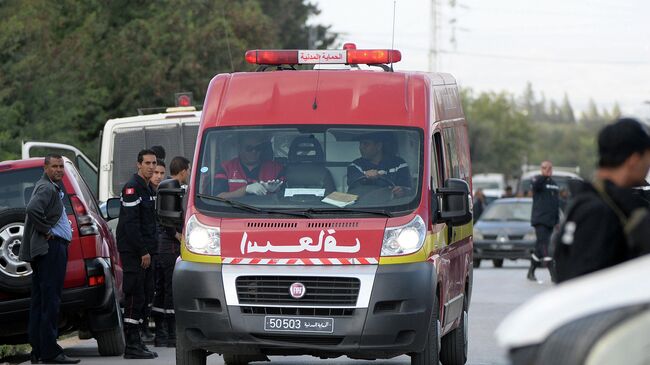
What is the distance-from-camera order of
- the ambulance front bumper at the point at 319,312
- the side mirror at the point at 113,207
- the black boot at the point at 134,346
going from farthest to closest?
the side mirror at the point at 113,207 → the black boot at the point at 134,346 → the ambulance front bumper at the point at 319,312

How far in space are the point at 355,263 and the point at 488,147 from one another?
6625 inches

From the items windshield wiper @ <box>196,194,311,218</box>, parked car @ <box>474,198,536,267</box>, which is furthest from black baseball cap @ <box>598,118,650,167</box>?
parked car @ <box>474,198,536,267</box>

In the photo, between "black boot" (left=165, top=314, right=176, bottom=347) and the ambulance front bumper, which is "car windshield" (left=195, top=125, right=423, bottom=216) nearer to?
the ambulance front bumper

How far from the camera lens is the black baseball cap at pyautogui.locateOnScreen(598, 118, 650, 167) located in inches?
253

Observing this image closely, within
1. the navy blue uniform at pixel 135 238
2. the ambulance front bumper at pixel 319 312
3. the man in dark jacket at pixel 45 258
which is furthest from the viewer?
the navy blue uniform at pixel 135 238

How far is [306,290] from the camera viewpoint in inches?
440

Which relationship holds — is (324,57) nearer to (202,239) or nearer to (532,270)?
(202,239)

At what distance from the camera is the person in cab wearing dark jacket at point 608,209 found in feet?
20.9

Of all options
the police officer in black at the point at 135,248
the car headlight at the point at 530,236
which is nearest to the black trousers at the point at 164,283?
the police officer in black at the point at 135,248

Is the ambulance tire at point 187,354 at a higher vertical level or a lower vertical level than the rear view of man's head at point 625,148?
lower

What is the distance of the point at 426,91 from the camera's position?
12422 mm

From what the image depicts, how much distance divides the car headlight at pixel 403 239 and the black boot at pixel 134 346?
3607 millimetres

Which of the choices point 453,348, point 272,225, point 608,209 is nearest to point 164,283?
point 453,348

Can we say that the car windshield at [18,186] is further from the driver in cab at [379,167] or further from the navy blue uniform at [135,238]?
the driver in cab at [379,167]
